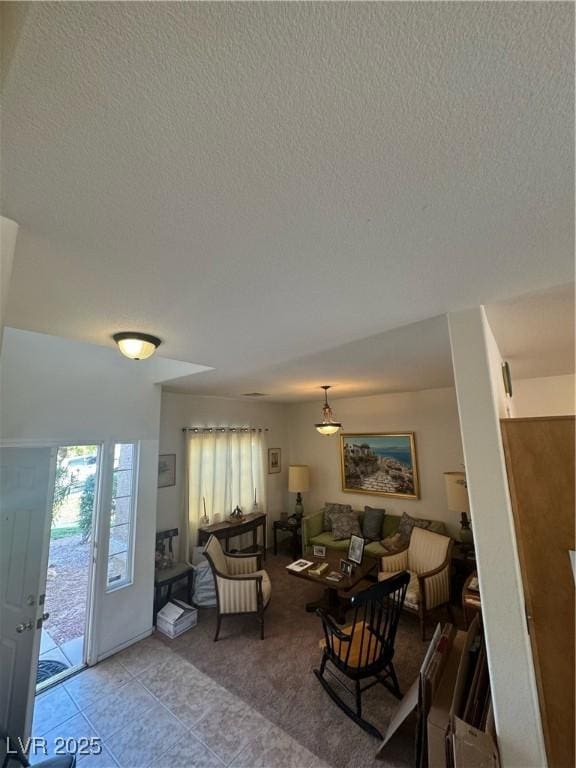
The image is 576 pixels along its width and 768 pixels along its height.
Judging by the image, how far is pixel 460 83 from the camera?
0.60 metres

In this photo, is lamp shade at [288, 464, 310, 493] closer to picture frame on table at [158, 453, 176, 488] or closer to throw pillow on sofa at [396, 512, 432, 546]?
throw pillow on sofa at [396, 512, 432, 546]

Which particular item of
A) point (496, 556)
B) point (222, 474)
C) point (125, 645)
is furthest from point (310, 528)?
point (496, 556)

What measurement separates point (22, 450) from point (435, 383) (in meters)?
4.30

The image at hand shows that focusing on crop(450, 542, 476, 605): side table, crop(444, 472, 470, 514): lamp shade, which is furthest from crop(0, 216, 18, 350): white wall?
crop(450, 542, 476, 605): side table

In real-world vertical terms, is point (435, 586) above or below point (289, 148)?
below

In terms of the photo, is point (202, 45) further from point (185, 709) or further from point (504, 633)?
point (185, 709)

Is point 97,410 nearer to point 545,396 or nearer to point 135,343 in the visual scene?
point 135,343

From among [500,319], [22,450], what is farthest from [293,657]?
[500,319]

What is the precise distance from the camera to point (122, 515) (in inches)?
125

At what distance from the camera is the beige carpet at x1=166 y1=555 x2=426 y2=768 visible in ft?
Result: 6.66

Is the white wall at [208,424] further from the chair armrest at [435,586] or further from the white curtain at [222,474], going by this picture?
the chair armrest at [435,586]

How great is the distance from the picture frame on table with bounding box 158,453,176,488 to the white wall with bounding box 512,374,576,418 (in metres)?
4.13

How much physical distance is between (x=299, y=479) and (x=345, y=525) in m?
1.09

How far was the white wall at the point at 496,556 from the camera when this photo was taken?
130cm
